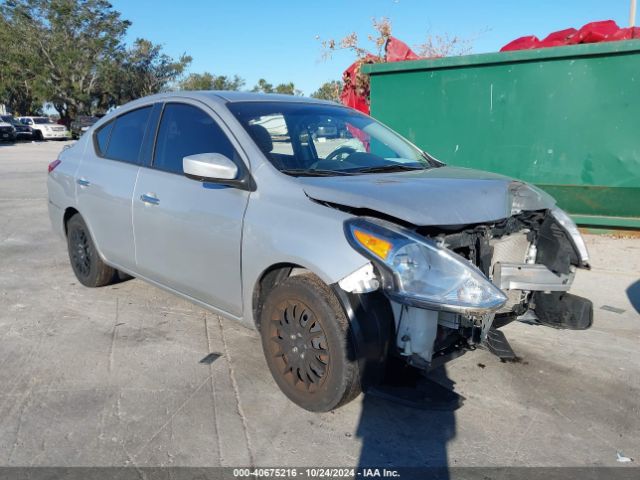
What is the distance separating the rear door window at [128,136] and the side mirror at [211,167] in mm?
1237

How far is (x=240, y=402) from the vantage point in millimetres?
3346

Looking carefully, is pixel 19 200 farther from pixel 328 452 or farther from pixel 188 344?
pixel 328 452

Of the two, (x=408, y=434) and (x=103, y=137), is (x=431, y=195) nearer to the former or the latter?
(x=408, y=434)

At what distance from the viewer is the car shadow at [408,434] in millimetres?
2777

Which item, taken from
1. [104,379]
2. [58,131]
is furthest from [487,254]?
[58,131]

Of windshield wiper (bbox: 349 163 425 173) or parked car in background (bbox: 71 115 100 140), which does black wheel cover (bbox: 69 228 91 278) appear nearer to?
windshield wiper (bbox: 349 163 425 173)

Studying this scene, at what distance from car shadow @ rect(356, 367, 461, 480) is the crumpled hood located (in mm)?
966

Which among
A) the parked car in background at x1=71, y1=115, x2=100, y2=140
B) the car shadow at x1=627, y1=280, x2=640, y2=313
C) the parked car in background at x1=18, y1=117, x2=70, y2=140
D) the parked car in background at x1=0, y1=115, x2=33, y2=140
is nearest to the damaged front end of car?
the car shadow at x1=627, y1=280, x2=640, y2=313

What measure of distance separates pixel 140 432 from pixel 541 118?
665cm

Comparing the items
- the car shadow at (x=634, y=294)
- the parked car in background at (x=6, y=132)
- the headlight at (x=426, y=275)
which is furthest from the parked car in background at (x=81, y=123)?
the headlight at (x=426, y=275)

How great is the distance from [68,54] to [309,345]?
49.7m

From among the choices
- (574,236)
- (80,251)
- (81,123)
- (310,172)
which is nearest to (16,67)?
(81,123)

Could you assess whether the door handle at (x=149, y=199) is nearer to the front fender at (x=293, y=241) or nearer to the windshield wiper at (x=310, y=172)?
the front fender at (x=293, y=241)

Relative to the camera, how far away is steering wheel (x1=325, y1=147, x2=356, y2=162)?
153 inches
